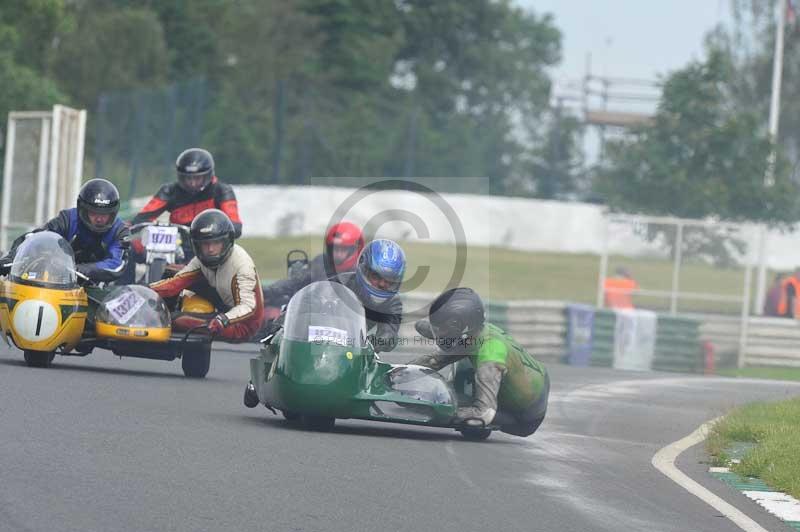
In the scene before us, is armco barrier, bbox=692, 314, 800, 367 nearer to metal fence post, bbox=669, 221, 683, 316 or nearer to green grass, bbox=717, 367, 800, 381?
green grass, bbox=717, 367, 800, 381

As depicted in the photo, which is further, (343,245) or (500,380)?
(343,245)

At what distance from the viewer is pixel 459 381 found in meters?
11.3

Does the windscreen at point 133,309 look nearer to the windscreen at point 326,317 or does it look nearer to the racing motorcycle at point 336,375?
the racing motorcycle at point 336,375

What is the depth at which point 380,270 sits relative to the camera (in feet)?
36.7

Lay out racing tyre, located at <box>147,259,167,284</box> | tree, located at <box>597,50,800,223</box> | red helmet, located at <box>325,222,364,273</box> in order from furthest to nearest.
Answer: tree, located at <box>597,50,800,223</box>
racing tyre, located at <box>147,259,167,284</box>
red helmet, located at <box>325,222,364,273</box>

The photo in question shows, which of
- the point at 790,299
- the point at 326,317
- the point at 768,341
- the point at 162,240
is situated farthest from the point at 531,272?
the point at 326,317

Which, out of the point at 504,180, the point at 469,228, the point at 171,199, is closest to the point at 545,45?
the point at 504,180

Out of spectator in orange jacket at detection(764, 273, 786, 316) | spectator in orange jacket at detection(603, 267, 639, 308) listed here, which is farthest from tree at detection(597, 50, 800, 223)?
spectator in orange jacket at detection(603, 267, 639, 308)

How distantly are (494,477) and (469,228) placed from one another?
34.1m

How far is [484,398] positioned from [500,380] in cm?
16

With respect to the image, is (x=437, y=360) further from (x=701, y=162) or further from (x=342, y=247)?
(x=701, y=162)

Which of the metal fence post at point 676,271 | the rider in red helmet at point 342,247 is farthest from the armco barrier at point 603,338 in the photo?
the rider in red helmet at point 342,247

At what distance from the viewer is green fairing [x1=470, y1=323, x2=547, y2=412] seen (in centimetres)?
1108

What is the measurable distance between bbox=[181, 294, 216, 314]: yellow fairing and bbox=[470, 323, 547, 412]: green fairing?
318 centimetres
